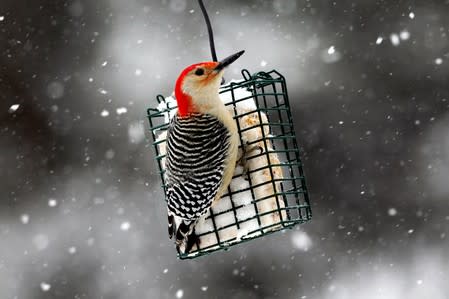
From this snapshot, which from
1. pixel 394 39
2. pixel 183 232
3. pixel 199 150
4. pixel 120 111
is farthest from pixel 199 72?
pixel 394 39

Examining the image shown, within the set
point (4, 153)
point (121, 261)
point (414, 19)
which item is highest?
point (414, 19)

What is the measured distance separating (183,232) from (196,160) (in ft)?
1.46

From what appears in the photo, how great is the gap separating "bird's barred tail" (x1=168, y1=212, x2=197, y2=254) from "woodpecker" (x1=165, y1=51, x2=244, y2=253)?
123mm

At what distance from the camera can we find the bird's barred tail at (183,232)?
4895 millimetres

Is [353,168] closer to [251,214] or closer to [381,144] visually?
[381,144]

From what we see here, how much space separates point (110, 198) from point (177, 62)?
72.1 inches

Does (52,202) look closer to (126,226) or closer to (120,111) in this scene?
(126,226)

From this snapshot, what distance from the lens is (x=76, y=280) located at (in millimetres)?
10547

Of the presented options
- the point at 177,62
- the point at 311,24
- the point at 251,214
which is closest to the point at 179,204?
the point at 251,214

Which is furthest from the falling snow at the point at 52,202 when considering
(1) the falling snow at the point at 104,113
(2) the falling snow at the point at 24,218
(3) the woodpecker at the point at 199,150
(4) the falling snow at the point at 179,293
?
(3) the woodpecker at the point at 199,150

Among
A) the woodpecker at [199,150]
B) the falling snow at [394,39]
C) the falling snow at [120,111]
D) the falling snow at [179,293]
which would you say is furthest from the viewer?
the falling snow at [179,293]

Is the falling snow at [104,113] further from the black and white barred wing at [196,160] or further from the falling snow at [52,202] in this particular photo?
the black and white barred wing at [196,160]

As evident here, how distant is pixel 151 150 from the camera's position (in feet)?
34.2

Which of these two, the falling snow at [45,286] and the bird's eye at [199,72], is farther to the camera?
the falling snow at [45,286]
